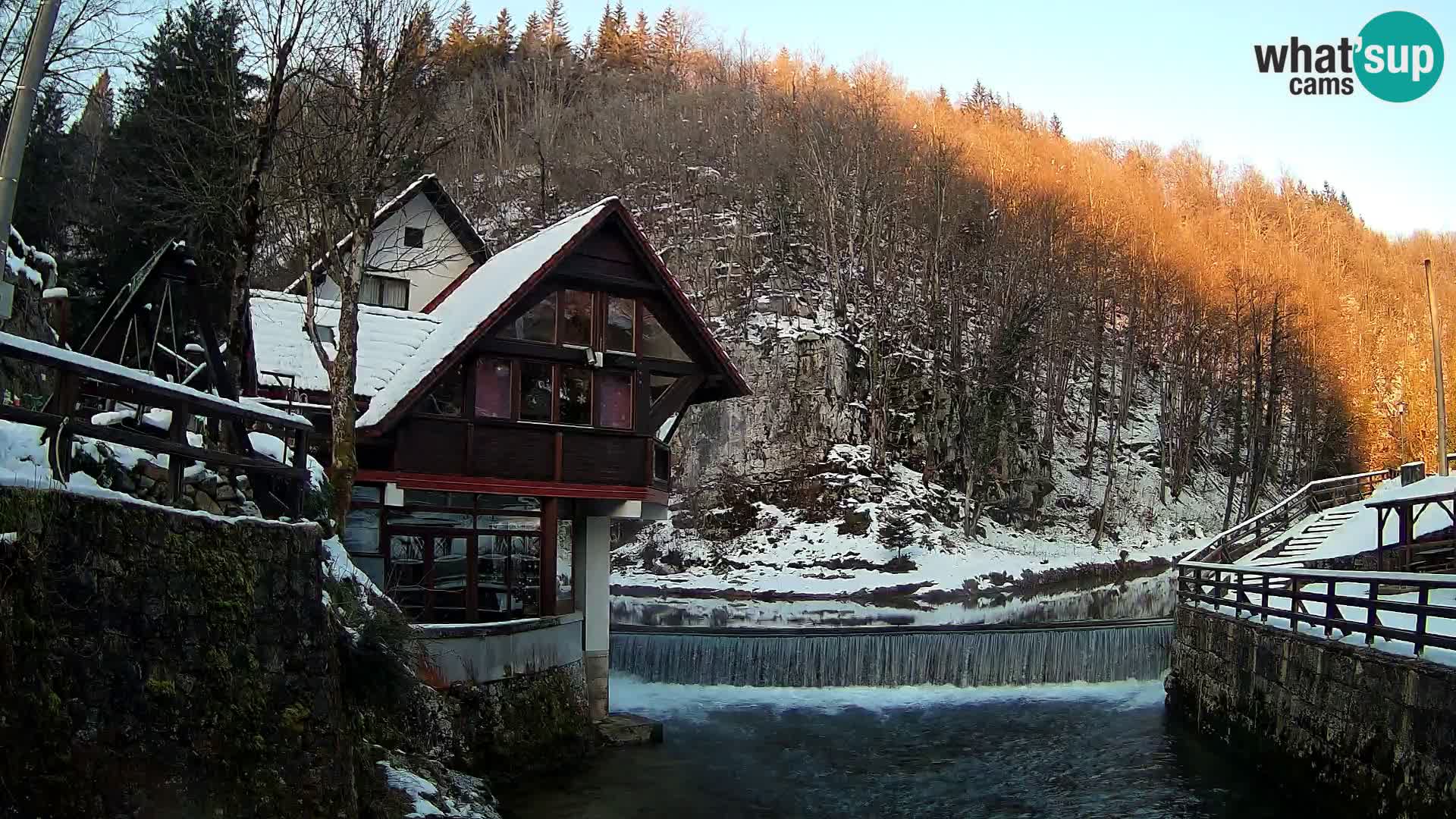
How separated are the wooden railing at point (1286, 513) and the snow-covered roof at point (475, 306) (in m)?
18.8

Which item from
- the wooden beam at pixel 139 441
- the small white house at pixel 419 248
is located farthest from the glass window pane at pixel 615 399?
the wooden beam at pixel 139 441

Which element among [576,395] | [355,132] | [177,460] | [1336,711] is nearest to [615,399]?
[576,395]

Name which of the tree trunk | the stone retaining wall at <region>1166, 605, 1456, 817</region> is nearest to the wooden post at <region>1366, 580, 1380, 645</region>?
the stone retaining wall at <region>1166, 605, 1456, 817</region>

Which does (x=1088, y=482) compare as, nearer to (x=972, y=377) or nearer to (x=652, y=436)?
(x=972, y=377)

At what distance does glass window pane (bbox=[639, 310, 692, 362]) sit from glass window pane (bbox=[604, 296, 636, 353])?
268mm

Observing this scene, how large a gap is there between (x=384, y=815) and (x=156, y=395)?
A: 474 cm

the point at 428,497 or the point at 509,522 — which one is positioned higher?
the point at 428,497

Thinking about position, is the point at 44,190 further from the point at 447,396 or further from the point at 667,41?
the point at 667,41

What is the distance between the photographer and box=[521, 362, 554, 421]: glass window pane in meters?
20.3

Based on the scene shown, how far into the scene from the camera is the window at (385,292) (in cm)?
2728

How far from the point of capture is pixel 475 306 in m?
21.0

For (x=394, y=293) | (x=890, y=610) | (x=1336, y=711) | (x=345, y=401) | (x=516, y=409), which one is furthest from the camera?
(x=890, y=610)

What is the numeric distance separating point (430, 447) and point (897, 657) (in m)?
12.8

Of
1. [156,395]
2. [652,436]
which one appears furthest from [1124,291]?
[156,395]
